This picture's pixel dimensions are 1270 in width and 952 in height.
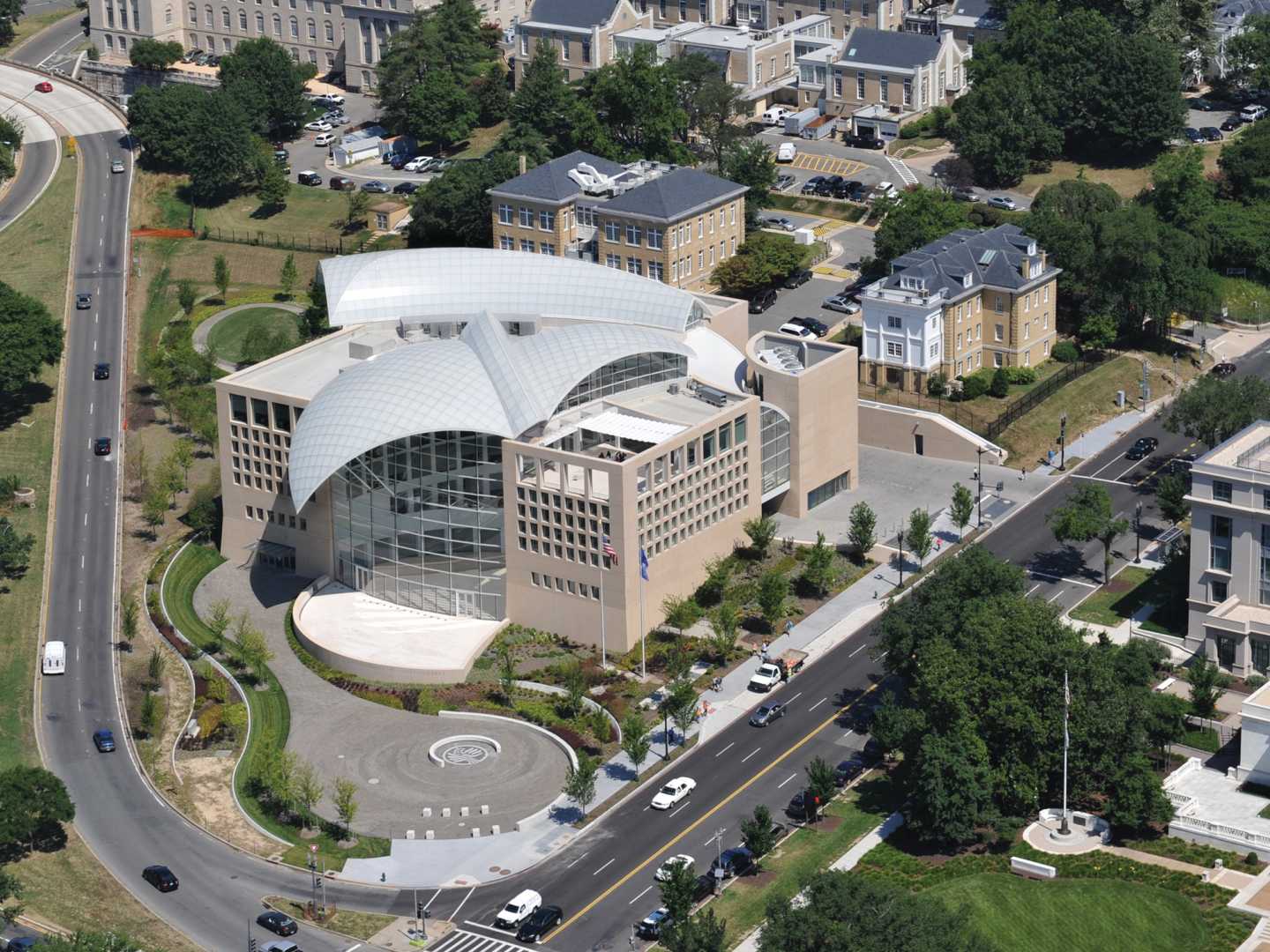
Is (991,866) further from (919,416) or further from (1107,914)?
(919,416)

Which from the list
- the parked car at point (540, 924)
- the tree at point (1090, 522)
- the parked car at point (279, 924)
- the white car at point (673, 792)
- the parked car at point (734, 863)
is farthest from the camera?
the tree at point (1090, 522)

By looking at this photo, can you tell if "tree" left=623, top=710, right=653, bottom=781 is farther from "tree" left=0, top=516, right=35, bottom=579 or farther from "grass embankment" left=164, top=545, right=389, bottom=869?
"tree" left=0, top=516, right=35, bottom=579

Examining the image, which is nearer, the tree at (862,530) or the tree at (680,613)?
the tree at (680,613)

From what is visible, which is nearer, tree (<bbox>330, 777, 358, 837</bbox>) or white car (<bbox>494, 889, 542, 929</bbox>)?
white car (<bbox>494, 889, 542, 929</bbox>)

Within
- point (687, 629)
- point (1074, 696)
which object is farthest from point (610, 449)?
point (1074, 696)

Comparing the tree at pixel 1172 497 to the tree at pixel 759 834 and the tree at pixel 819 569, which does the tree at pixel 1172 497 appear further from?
the tree at pixel 759 834

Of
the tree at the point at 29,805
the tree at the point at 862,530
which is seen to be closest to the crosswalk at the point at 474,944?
the tree at the point at 29,805

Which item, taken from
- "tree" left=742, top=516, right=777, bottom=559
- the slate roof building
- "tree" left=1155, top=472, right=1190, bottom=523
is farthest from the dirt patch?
"tree" left=1155, top=472, right=1190, bottom=523
